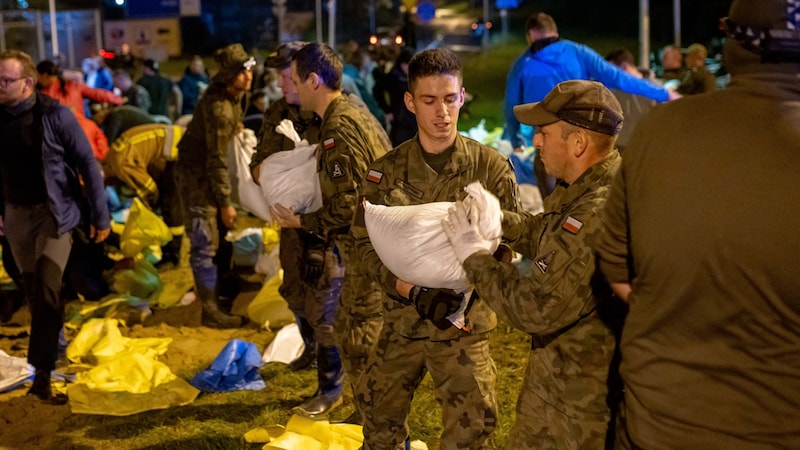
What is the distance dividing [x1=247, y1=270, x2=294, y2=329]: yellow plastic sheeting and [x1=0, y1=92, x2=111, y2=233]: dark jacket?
1.93m

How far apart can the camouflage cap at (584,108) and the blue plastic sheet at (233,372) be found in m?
3.67

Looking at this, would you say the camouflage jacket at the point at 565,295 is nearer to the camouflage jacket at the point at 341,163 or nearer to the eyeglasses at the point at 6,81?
the camouflage jacket at the point at 341,163

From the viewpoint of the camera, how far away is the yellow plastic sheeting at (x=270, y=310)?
7344 millimetres

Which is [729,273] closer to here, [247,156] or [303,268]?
[303,268]

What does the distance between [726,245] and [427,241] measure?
1.22 m

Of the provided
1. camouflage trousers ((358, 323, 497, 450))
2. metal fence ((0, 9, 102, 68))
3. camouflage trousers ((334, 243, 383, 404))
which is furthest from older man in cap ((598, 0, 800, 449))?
metal fence ((0, 9, 102, 68))

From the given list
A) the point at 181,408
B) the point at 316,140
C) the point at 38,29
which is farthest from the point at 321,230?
the point at 38,29

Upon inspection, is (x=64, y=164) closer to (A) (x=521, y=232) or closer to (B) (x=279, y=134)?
(B) (x=279, y=134)

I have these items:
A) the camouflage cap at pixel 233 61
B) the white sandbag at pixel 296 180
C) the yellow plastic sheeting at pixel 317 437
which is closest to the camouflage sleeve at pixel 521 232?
the white sandbag at pixel 296 180

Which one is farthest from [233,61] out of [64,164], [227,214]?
[64,164]

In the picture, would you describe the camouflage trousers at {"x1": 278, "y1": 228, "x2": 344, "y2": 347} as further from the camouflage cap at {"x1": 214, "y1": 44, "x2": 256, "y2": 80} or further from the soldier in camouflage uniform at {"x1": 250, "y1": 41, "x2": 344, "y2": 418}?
Result: the camouflage cap at {"x1": 214, "y1": 44, "x2": 256, "y2": 80}

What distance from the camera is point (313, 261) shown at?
5.26 m

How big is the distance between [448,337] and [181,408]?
9.13ft

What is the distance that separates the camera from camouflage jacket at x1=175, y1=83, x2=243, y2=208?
6.91 meters
